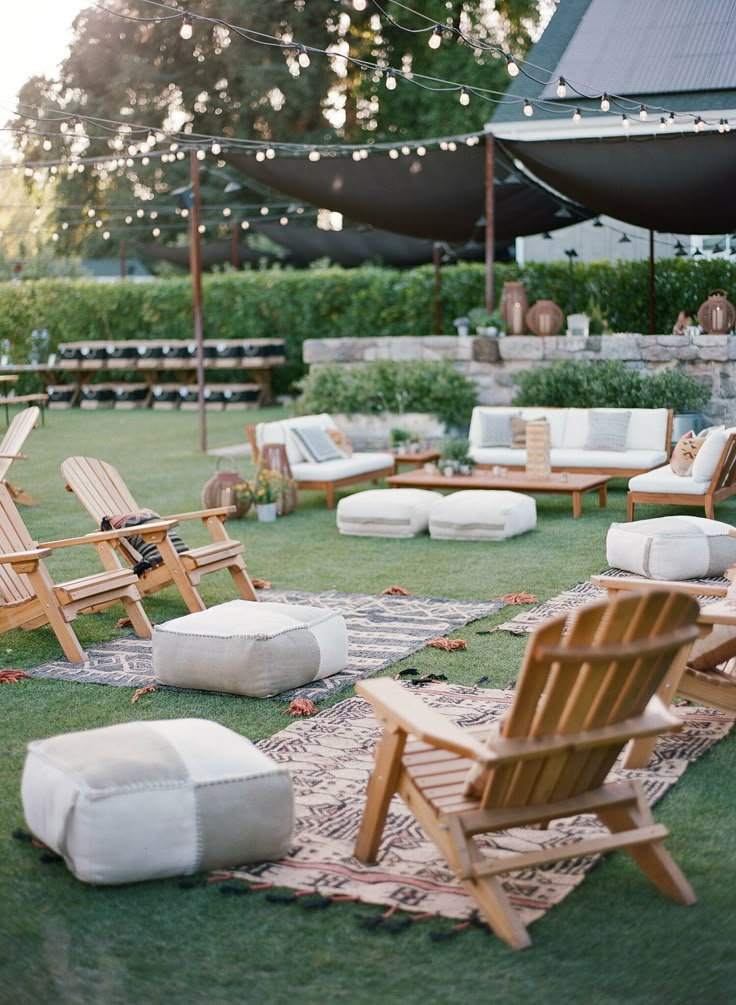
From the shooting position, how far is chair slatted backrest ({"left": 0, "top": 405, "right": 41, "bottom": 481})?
29.6 feet

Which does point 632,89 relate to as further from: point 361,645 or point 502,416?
point 361,645

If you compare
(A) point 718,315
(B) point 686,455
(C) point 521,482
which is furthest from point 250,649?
(A) point 718,315

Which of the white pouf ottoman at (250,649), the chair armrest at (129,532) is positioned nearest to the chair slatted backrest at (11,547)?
the chair armrest at (129,532)

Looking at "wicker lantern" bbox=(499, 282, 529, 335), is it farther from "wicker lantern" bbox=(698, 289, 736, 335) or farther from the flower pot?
the flower pot

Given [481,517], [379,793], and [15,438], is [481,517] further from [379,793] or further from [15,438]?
[379,793]

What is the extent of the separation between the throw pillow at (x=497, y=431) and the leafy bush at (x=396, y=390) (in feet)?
4.49

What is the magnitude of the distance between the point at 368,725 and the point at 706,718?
49.8 inches

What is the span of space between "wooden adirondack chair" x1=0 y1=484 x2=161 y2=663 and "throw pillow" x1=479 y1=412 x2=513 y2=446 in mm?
4839

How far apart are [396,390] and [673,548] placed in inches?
222

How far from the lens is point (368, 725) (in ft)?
15.4

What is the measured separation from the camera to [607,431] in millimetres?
10328

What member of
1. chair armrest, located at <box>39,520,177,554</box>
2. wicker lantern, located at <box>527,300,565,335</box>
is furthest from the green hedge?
chair armrest, located at <box>39,520,177,554</box>

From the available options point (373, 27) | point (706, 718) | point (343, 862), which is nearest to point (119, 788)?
point (343, 862)

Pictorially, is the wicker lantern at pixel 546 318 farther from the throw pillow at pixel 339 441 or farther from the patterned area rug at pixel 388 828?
the patterned area rug at pixel 388 828
